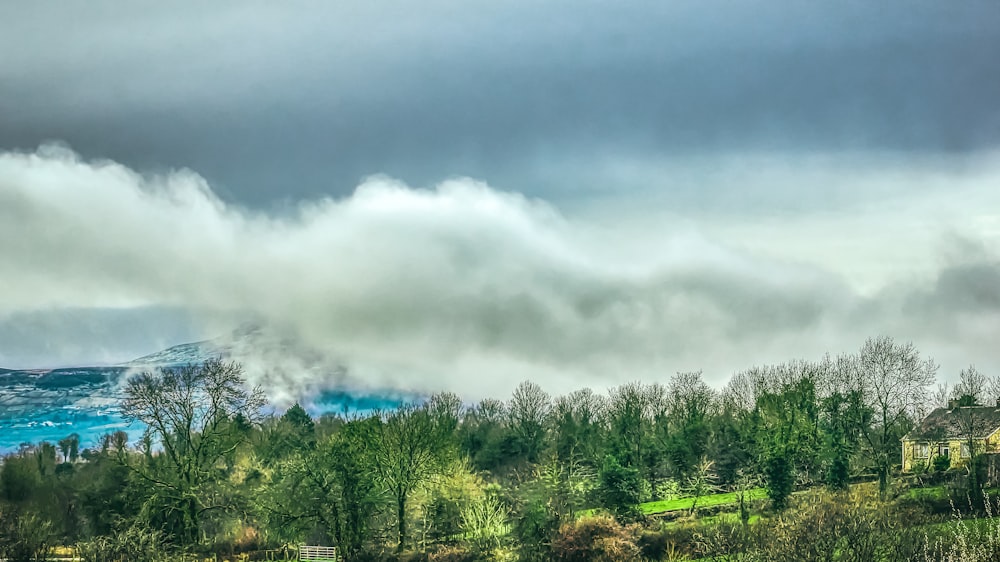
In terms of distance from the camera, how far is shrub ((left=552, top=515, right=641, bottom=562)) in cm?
3875

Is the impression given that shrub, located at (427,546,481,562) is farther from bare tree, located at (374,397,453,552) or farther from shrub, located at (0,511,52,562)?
shrub, located at (0,511,52,562)

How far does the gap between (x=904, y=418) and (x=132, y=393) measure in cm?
5369

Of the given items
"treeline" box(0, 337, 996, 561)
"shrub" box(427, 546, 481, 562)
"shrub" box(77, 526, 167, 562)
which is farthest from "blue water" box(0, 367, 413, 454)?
"shrub" box(77, 526, 167, 562)

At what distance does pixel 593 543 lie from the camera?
1549 inches

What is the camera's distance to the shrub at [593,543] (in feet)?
127

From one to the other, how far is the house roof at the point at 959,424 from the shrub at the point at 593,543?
1274 inches

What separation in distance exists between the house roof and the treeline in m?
1.66

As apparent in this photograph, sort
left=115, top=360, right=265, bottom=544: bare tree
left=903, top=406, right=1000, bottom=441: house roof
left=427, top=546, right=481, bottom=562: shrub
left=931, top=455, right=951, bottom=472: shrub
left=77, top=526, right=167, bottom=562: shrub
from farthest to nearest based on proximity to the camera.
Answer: left=903, top=406, right=1000, bottom=441: house roof, left=931, top=455, right=951, bottom=472: shrub, left=115, top=360, right=265, bottom=544: bare tree, left=427, top=546, right=481, bottom=562: shrub, left=77, top=526, right=167, bottom=562: shrub

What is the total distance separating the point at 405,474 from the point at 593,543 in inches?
591

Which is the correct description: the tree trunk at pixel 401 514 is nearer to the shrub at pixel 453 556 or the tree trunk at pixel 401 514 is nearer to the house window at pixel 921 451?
the shrub at pixel 453 556

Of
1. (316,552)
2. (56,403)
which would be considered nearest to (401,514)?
(316,552)

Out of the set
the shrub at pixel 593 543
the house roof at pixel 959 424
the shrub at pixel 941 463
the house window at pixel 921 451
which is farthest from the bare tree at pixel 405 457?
the house window at pixel 921 451

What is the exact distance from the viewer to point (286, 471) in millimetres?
48188

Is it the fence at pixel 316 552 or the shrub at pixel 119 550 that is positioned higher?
the shrub at pixel 119 550
